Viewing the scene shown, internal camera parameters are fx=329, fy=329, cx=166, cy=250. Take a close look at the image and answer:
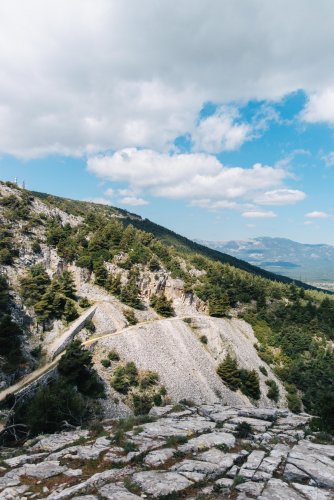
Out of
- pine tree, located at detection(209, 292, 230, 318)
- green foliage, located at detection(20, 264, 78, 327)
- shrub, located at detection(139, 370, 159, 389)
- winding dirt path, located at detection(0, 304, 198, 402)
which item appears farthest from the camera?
pine tree, located at detection(209, 292, 230, 318)

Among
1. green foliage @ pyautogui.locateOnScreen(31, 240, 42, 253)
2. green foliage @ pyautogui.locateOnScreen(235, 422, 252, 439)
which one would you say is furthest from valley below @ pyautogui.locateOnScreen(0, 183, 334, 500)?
Result: green foliage @ pyautogui.locateOnScreen(31, 240, 42, 253)

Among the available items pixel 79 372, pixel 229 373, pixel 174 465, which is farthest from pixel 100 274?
pixel 174 465

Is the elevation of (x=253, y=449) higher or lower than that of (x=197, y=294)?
lower

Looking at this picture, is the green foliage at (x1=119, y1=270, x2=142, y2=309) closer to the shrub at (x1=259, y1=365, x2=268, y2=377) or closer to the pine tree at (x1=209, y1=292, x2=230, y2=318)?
the pine tree at (x1=209, y1=292, x2=230, y2=318)

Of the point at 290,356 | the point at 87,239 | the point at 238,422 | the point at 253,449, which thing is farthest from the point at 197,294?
the point at 253,449

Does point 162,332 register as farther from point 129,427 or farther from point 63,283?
point 129,427

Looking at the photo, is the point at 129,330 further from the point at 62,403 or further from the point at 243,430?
the point at 243,430
